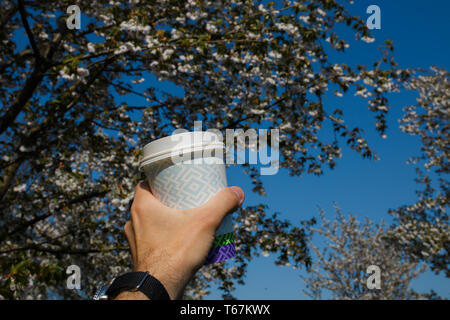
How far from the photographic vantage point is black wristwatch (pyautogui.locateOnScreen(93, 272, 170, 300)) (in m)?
1.64

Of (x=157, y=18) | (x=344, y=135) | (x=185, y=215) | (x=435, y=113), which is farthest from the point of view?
(x=435, y=113)

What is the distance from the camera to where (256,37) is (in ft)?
20.1

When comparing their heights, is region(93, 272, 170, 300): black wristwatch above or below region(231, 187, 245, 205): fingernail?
below

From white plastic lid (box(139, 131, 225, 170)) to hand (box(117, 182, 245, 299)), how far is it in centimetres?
25

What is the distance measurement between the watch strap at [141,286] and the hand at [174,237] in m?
0.02

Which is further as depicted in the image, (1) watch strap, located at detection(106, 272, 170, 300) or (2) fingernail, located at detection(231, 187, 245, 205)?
(2) fingernail, located at detection(231, 187, 245, 205)

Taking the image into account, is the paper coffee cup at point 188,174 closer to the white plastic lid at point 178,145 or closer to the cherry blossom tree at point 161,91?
the white plastic lid at point 178,145

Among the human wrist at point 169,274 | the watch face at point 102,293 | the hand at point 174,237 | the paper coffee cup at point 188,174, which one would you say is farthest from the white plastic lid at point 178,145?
the watch face at point 102,293

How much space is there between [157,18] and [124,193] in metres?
3.13

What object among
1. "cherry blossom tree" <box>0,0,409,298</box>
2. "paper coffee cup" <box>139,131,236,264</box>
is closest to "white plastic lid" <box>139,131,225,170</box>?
"paper coffee cup" <box>139,131,236,264</box>

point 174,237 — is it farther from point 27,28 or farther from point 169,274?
point 27,28

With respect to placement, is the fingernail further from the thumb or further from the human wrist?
the human wrist

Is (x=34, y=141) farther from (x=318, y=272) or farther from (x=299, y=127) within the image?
(x=318, y=272)
